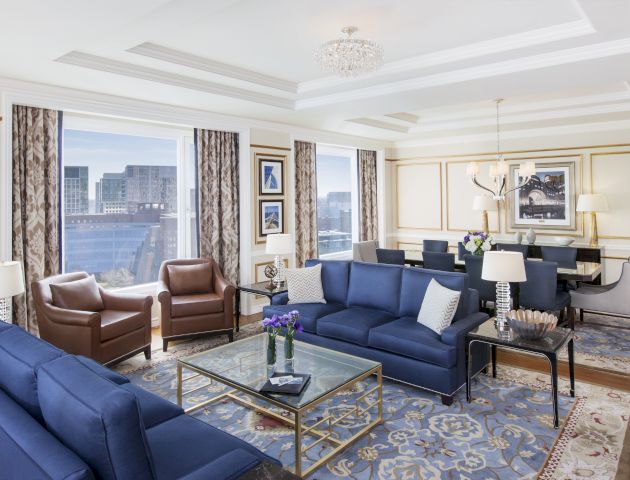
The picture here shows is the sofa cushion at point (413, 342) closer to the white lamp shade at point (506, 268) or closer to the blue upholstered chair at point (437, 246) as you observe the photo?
the white lamp shade at point (506, 268)

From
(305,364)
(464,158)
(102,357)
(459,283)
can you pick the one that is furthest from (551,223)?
(102,357)

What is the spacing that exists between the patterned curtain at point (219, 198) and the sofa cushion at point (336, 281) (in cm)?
168

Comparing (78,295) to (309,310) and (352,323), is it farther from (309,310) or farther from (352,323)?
(352,323)

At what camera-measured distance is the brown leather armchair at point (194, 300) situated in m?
4.70

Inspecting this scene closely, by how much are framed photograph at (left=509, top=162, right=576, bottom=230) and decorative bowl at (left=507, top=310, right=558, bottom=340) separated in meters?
4.44

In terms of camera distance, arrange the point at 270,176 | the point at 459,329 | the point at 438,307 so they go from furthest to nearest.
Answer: the point at 270,176 < the point at 438,307 < the point at 459,329

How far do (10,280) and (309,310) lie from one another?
8.20ft

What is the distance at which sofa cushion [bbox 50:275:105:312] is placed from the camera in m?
4.12

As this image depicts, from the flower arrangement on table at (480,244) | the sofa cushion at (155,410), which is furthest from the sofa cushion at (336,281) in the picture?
the sofa cushion at (155,410)

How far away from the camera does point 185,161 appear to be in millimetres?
5836

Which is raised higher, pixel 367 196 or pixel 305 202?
pixel 367 196

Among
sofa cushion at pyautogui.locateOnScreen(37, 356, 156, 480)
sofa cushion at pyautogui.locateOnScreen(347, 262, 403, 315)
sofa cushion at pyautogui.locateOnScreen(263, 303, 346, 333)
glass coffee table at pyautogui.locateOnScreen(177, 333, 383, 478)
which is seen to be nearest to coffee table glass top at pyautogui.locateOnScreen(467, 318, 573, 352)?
glass coffee table at pyautogui.locateOnScreen(177, 333, 383, 478)

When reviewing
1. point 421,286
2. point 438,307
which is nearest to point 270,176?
point 421,286

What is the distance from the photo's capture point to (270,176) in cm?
639
